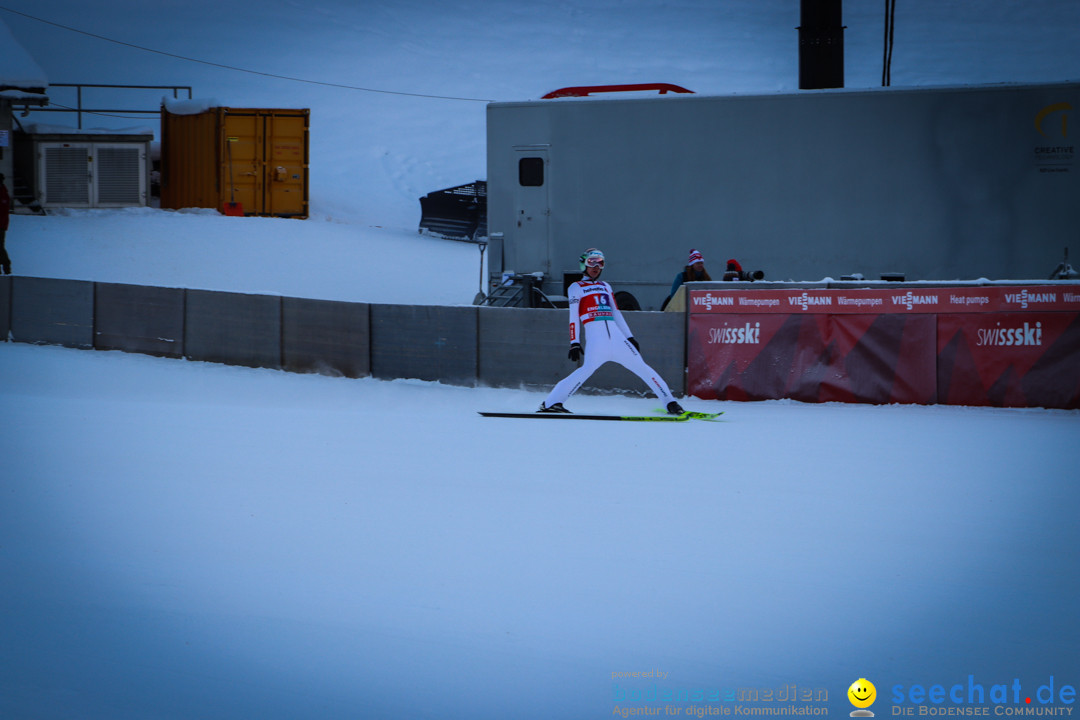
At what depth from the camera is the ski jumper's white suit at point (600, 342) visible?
34.8ft

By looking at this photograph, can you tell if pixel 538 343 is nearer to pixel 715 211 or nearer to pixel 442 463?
pixel 715 211

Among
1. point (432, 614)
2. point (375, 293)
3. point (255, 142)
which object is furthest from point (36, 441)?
point (255, 142)

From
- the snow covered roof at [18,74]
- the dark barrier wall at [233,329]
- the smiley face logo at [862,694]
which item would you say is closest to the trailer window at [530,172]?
the dark barrier wall at [233,329]

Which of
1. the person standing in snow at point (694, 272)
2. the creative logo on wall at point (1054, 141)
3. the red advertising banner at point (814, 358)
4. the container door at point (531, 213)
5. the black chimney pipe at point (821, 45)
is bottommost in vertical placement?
the red advertising banner at point (814, 358)

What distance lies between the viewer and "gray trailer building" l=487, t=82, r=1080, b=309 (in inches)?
543

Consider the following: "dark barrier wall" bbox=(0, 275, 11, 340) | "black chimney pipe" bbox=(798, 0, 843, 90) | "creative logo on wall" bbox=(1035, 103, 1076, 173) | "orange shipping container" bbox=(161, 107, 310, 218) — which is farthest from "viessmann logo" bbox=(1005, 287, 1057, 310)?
"orange shipping container" bbox=(161, 107, 310, 218)

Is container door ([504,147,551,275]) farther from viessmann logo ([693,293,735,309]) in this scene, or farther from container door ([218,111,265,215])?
container door ([218,111,265,215])

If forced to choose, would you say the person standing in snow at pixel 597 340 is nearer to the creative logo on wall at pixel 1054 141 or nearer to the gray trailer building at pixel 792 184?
the gray trailer building at pixel 792 184

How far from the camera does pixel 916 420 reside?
33.9 ft

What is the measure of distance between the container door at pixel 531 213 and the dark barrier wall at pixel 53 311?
22.2 feet

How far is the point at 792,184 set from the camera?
14.4 metres

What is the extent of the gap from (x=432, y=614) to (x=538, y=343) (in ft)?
27.7

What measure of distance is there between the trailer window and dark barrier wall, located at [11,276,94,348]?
274 inches

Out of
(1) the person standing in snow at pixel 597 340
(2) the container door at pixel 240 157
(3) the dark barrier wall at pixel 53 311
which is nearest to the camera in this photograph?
(1) the person standing in snow at pixel 597 340
